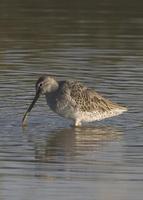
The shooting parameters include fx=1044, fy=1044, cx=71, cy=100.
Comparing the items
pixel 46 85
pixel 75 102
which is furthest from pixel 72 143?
pixel 46 85

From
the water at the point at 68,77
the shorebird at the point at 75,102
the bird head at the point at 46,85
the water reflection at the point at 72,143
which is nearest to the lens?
the water at the point at 68,77

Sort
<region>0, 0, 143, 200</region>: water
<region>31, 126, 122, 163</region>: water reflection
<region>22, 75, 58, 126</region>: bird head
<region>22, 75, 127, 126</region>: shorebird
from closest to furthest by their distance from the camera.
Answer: <region>0, 0, 143, 200</region>: water, <region>31, 126, 122, 163</region>: water reflection, <region>22, 75, 127, 126</region>: shorebird, <region>22, 75, 58, 126</region>: bird head

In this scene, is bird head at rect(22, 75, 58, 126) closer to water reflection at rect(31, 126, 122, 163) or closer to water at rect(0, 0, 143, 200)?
water at rect(0, 0, 143, 200)

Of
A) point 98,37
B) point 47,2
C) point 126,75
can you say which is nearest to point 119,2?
point 47,2

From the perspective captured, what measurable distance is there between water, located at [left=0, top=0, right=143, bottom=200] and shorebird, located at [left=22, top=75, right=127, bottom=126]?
0.67 ft

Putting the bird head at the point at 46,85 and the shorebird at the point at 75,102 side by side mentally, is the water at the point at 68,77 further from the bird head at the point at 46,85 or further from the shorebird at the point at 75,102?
the bird head at the point at 46,85

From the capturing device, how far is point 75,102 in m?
17.4

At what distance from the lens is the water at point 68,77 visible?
1334 cm

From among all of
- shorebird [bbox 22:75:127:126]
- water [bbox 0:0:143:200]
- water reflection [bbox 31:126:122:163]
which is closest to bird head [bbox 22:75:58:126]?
shorebird [bbox 22:75:127:126]

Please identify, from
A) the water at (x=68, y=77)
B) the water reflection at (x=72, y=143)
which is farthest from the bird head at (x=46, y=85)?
the water reflection at (x=72, y=143)

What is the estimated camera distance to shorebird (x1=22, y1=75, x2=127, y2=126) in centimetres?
1730

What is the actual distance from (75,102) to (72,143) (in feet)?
5.28

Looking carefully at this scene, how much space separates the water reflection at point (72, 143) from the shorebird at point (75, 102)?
277 millimetres

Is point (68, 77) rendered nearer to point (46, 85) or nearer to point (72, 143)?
point (46, 85)
